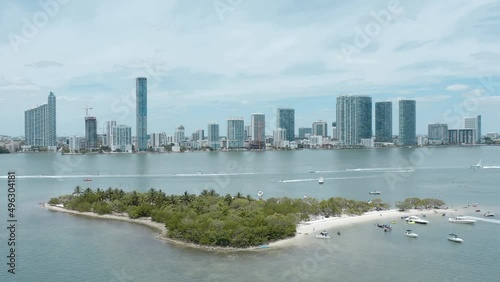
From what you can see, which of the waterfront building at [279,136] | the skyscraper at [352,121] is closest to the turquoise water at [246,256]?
the skyscraper at [352,121]

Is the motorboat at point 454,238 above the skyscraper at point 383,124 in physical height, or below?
below

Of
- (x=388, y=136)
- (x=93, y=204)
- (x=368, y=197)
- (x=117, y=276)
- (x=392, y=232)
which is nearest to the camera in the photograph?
(x=117, y=276)

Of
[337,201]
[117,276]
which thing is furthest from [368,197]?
[117,276]

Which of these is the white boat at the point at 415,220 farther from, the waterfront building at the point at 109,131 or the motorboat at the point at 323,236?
the waterfront building at the point at 109,131

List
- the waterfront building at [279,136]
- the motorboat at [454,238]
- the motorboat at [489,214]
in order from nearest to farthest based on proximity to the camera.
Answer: the motorboat at [454,238] < the motorboat at [489,214] < the waterfront building at [279,136]

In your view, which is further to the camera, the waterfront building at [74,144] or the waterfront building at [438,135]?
the waterfront building at [438,135]

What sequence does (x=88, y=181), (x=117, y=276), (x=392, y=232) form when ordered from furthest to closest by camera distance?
1. (x=88, y=181)
2. (x=392, y=232)
3. (x=117, y=276)

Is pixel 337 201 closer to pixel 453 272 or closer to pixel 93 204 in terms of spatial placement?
pixel 453 272
